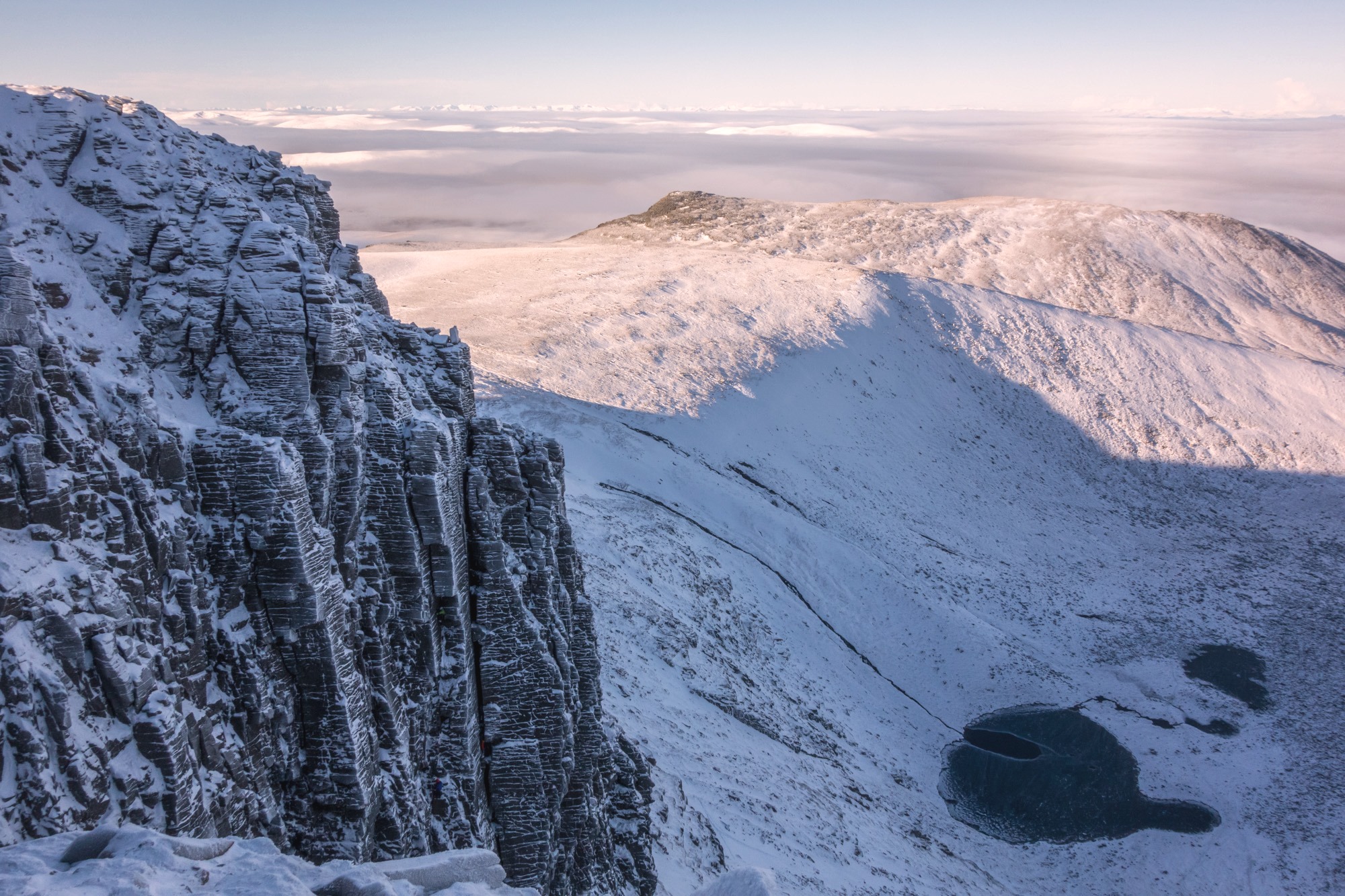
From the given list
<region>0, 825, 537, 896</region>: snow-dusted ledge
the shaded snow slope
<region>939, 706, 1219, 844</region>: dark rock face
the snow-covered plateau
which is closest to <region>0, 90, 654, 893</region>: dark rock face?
the snow-covered plateau

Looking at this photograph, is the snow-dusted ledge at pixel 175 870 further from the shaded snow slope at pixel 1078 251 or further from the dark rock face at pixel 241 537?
the shaded snow slope at pixel 1078 251

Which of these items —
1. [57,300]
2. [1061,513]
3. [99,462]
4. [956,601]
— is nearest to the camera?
[99,462]

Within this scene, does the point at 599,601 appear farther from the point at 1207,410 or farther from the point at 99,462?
the point at 1207,410

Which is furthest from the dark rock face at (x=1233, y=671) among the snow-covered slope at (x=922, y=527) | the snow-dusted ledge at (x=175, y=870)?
the snow-dusted ledge at (x=175, y=870)

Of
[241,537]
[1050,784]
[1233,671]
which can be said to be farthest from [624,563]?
[1233,671]

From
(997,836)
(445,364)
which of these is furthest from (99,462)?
(997,836)
